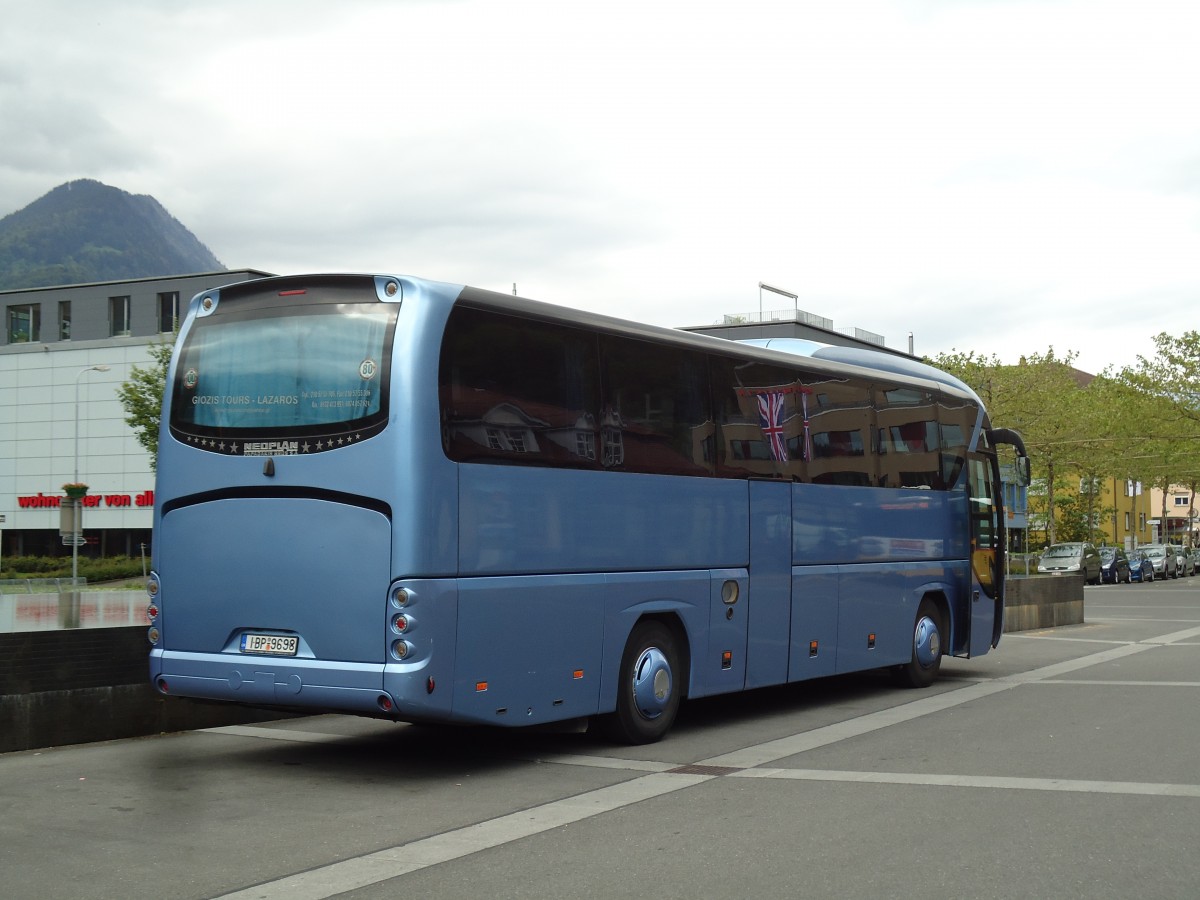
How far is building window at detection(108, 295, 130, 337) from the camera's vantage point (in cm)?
7519

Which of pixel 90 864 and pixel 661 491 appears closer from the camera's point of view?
pixel 90 864

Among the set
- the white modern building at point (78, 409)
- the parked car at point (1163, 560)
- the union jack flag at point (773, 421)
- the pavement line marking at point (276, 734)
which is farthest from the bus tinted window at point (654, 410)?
the white modern building at point (78, 409)

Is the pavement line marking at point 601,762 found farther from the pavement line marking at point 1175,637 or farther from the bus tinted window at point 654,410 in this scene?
the pavement line marking at point 1175,637

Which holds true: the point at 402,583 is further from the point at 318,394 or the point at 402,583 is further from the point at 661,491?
the point at 661,491

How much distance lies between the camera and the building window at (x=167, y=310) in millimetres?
73188

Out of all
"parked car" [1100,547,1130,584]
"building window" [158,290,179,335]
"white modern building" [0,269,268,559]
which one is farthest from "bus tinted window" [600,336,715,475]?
"building window" [158,290,179,335]

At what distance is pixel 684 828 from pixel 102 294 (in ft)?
244

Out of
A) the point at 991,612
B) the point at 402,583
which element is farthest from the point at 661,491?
the point at 991,612

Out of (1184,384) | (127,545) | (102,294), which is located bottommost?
(127,545)

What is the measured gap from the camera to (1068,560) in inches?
2068

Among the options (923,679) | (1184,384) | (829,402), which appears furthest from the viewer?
(1184,384)

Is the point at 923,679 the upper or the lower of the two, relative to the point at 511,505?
lower

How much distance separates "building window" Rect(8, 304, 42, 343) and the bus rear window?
74.7 meters

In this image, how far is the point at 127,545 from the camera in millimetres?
74312
